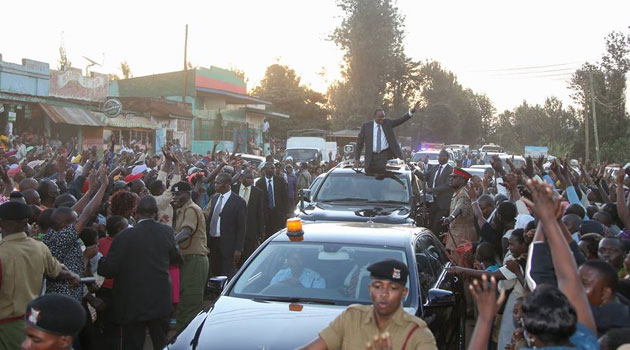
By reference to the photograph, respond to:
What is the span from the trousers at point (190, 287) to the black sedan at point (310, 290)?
1818 mm

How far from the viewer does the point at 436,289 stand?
559cm

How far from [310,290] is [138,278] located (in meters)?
1.43

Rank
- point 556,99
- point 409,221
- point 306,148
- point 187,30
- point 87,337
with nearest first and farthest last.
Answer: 1. point 87,337
2. point 409,221
3. point 306,148
4. point 187,30
5. point 556,99

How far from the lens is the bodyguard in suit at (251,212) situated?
11.1 m

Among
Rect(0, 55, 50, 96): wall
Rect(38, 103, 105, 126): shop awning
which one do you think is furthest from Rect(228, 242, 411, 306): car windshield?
Rect(0, 55, 50, 96): wall

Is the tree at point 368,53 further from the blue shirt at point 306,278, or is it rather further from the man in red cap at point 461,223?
the blue shirt at point 306,278

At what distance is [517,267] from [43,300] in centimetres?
392

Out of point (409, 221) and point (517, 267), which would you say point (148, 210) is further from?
point (409, 221)

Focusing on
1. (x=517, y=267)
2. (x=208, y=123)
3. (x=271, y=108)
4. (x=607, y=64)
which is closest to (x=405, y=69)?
(x=271, y=108)

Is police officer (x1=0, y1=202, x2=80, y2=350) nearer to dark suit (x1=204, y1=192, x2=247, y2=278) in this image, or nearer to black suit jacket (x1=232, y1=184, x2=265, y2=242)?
dark suit (x1=204, y1=192, x2=247, y2=278)

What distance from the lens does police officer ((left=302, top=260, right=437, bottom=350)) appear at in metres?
3.74

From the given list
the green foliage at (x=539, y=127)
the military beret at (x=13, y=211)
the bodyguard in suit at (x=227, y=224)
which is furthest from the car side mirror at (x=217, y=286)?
the green foliage at (x=539, y=127)

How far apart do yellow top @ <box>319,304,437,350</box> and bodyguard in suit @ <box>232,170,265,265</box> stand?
7226 millimetres

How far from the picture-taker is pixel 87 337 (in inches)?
227
